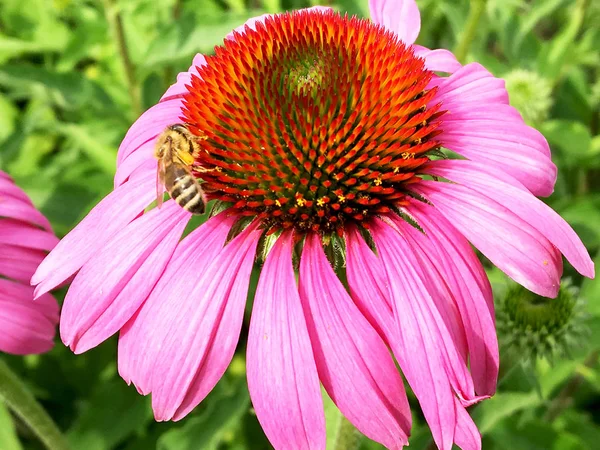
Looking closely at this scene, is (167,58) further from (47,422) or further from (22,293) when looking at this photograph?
(47,422)

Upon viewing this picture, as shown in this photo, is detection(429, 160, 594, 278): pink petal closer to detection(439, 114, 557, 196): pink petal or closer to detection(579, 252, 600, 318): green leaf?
detection(439, 114, 557, 196): pink petal

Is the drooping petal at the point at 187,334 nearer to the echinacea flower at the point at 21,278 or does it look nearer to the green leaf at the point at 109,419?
the echinacea flower at the point at 21,278

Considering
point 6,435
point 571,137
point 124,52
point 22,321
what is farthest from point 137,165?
point 571,137

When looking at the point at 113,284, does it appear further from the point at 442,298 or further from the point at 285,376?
the point at 442,298

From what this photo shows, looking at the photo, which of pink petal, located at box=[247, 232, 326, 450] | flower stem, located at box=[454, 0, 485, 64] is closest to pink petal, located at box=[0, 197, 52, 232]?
pink petal, located at box=[247, 232, 326, 450]

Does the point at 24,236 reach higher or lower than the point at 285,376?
lower

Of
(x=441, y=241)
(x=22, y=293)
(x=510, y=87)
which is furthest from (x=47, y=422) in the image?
(x=510, y=87)
